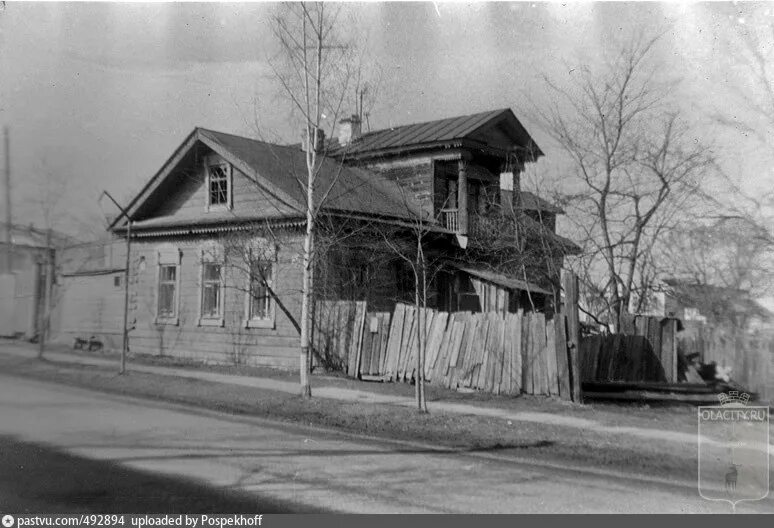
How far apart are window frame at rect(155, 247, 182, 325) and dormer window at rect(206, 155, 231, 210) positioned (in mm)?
2020

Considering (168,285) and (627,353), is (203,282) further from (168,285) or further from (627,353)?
(627,353)

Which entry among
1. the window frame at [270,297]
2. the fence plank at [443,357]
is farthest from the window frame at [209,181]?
the fence plank at [443,357]

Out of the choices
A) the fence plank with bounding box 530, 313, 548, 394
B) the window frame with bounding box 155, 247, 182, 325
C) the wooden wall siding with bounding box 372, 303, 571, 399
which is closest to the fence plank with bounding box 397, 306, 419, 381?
the wooden wall siding with bounding box 372, 303, 571, 399

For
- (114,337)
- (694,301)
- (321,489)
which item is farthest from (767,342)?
(114,337)

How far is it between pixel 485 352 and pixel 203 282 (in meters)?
9.93

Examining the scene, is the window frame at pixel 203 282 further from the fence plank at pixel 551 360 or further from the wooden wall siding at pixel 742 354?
the wooden wall siding at pixel 742 354

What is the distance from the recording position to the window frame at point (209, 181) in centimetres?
1895

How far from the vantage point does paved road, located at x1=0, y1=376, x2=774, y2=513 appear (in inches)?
233

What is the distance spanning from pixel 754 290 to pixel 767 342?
852mm

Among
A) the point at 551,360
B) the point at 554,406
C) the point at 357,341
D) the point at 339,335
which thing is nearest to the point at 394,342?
the point at 357,341

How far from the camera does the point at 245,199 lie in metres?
18.5

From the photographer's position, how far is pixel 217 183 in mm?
19609

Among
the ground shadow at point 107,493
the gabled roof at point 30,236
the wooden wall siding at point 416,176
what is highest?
the wooden wall siding at point 416,176

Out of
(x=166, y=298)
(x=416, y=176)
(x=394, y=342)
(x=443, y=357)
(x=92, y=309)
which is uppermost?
(x=416, y=176)
